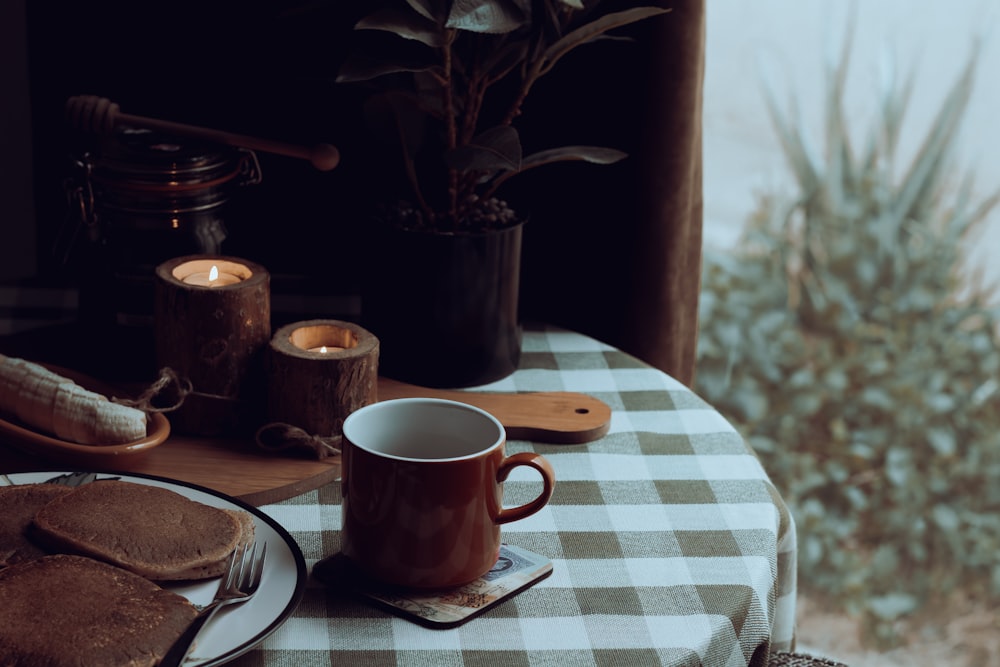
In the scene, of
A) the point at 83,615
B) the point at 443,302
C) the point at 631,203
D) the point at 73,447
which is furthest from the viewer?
the point at 631,203

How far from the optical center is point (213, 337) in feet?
3.43

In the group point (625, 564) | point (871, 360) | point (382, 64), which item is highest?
point (382, 64)

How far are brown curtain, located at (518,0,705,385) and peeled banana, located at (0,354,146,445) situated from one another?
67 centimetres

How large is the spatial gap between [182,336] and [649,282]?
649mm

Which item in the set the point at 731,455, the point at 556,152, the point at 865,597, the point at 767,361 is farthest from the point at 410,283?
the point at 865,597

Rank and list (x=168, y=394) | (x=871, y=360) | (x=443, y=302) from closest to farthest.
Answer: (x=168, y=394) → (x=443, y=302) → (x=871, y=360)

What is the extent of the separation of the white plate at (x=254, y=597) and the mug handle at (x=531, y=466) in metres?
0.16

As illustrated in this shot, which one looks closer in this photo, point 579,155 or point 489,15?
point 489,15

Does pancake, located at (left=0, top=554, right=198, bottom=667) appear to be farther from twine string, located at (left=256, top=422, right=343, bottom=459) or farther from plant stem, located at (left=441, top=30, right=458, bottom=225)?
plant stem, located at (left=441, top=30, right=458, bottom=225)

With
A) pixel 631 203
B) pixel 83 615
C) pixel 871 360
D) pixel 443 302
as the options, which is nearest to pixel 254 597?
pixel 83 615

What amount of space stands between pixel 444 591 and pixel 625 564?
154 mm

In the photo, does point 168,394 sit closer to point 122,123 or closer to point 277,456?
point 277,456

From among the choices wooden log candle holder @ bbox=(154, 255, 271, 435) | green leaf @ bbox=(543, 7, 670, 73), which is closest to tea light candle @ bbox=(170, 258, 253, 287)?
wooden log candle holder @ bbox=(154, 255, 271, 435)

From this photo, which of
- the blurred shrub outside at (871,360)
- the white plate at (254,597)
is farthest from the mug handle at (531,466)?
the blurred shrub outside at (871,360)
